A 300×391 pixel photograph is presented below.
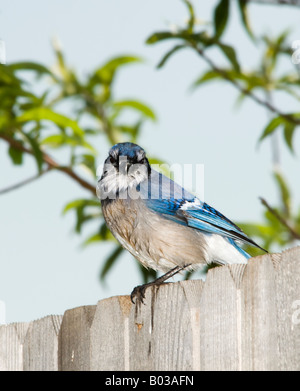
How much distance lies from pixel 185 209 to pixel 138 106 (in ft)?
4.14

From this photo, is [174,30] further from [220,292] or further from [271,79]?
[220,292]

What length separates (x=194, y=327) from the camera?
2945mm

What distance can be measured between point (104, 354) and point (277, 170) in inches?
79.8

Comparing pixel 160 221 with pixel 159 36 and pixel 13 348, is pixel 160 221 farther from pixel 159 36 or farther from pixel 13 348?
pixel 159 36

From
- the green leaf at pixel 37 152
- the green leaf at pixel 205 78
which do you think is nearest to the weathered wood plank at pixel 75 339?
the green leaf at pixel 37 152

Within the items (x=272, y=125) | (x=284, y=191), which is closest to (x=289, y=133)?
(x=272, y=125)

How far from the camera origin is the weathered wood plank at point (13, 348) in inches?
149

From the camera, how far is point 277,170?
15.7ft

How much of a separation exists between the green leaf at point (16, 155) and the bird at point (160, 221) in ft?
2.31

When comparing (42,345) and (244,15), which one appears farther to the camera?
(244,15)

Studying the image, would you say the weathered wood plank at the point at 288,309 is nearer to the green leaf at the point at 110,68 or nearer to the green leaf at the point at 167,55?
the green leaf at the point at 167,55

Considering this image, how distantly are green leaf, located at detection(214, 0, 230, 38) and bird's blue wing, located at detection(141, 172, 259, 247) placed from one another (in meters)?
0.99

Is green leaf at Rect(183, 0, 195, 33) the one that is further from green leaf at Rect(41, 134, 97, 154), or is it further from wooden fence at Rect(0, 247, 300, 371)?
wooden fence at Rect(0, 247, 300, 371)
